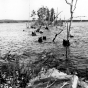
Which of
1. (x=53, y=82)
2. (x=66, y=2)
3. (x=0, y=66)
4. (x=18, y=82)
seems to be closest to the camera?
(x=53, y=82)

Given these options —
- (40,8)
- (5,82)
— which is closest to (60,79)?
(5,82)

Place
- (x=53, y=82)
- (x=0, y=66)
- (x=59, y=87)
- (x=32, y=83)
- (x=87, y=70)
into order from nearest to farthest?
(x=59, y=87) < (x=53, y=82) < (x=32, y=83) < (x=0, y=66) < (x=87, y=70)

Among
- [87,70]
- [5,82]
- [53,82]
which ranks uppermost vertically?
[53,82]

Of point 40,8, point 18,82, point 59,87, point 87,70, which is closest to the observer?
point 59,87

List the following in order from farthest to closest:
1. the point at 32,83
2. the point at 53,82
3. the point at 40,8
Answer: the point at 40,8 → the point at 32,83 → the point at 53,82

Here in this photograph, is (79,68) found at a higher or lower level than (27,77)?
lower

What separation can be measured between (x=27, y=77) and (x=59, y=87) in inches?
73.0

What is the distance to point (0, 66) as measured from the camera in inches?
376

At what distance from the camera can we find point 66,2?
12547 millimetres

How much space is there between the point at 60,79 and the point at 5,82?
99.9 inches

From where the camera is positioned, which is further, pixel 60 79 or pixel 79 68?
pixel 79 68

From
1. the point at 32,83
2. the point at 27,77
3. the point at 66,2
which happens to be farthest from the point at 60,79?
the point at 66,2

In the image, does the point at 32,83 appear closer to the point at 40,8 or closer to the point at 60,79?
the point at 60,79

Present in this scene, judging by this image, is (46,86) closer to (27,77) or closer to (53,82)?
(53,82)
